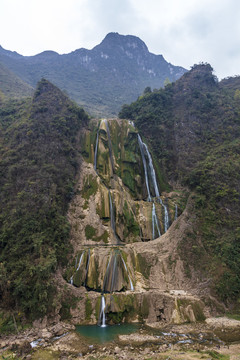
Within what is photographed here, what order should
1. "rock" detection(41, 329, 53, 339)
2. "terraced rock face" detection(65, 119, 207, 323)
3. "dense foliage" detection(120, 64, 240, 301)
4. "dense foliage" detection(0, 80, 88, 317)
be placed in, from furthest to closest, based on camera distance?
"dense foliage" detection(120, 64, 240, 301), "terraced rock face" detection(65, 119, 207, 323), "dense foliage" detection(0, 80, 88, 317), "rock" detection(41, 329, 53, 339)

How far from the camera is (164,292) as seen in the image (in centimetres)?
1709

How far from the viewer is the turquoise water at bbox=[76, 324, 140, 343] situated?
13.1m

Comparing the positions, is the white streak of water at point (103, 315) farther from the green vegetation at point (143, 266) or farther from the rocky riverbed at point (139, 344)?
the green vegetation at point (143, 266)

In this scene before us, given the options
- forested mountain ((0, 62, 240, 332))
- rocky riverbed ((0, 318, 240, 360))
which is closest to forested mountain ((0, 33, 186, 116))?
forested mountain ((0, 62, 240, 332))

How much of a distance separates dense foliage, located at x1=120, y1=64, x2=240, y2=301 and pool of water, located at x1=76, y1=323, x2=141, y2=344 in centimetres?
745

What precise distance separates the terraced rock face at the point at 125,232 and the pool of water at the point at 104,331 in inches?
25.8

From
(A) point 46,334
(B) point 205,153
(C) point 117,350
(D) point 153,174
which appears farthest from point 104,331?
(B) point 205,153

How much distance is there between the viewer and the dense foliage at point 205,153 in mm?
18750

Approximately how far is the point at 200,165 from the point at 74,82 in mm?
72334

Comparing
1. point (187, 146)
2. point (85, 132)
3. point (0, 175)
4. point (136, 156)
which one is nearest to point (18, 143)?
point (0, 175)

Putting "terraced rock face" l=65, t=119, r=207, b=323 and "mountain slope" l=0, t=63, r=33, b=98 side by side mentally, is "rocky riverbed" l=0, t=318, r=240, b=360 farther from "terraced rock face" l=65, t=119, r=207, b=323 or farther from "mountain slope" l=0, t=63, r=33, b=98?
"mountain slope" l=0, t=63, r=33, b=98

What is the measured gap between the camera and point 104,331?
14141mm

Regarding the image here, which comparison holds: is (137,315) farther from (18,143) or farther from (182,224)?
(18,143)

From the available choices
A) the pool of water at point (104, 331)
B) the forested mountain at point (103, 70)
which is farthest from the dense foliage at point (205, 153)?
the forested mountain at point (103, 70)
